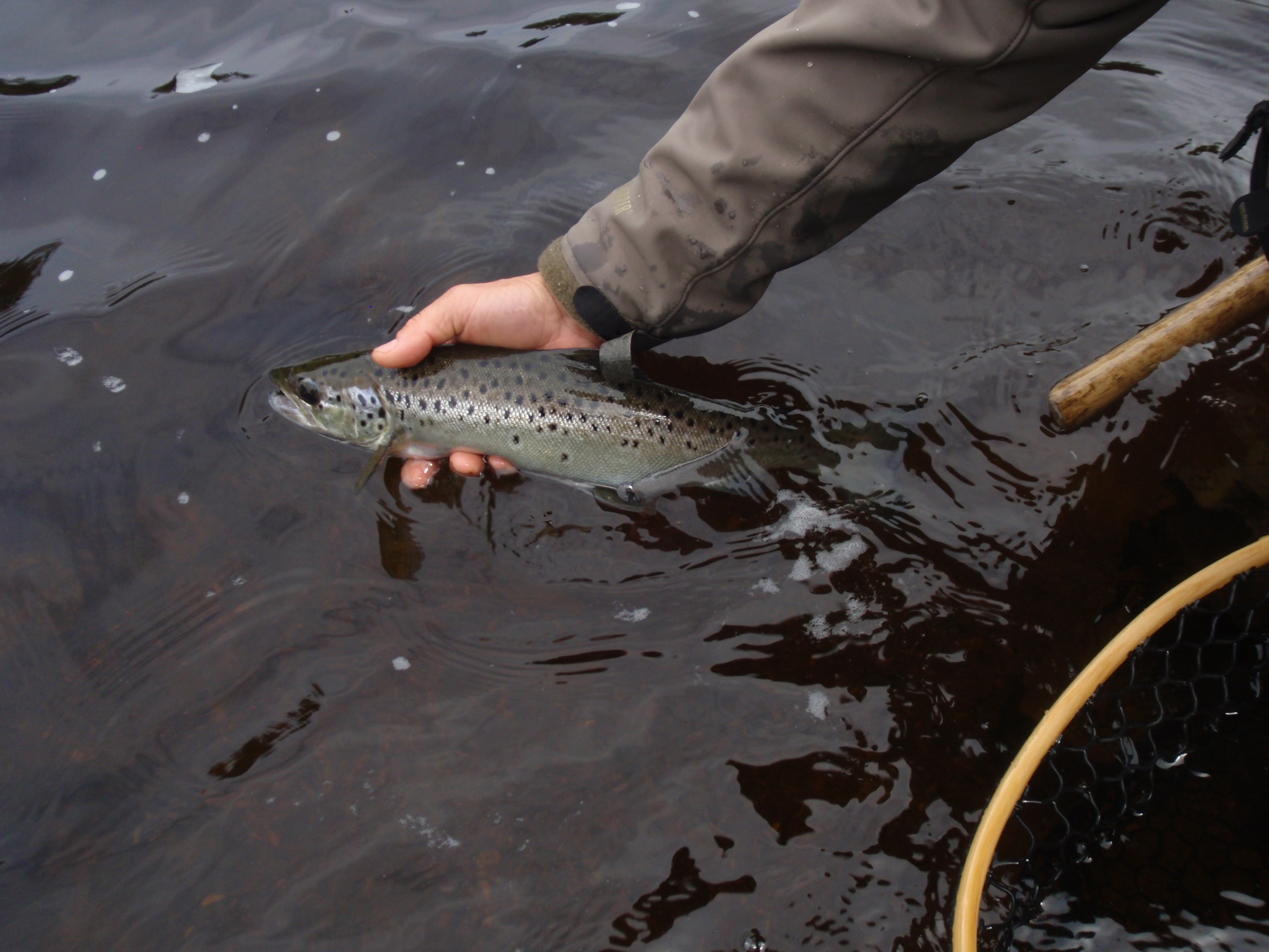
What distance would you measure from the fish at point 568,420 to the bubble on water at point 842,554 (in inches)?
14.4

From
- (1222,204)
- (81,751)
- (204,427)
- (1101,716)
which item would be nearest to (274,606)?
(81,751)

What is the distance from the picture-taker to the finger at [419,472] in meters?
3.69

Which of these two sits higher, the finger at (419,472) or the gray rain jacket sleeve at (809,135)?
the gray rain jacket sleeve at (809,135)

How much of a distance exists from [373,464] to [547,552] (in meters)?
0.87

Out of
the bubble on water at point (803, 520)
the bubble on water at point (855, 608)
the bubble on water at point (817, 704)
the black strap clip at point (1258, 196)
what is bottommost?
the bubble on water at point (817, 704)

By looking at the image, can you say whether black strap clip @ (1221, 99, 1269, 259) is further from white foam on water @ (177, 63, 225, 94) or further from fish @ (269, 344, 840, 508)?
white foam on water @ (177, 63, 225, 94)

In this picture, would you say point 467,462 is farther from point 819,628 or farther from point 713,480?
point 819,628

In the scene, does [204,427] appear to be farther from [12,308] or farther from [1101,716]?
[1101,716]

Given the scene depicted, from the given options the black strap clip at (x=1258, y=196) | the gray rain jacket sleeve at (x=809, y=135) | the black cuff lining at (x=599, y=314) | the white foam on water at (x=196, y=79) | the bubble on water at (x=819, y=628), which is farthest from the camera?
the white foam on water at (x=196, y=79)

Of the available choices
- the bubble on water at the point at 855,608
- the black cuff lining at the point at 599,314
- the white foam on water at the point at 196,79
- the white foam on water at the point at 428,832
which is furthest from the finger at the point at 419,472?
the white foam on water at the point at 196,79

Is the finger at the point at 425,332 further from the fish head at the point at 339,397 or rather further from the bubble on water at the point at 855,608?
the bubble on water at the point at 855,608

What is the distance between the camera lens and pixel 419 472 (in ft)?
12.2

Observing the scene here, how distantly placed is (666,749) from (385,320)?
2.56 meters

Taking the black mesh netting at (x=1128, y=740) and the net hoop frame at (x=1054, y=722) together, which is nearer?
the net hoop frame at (x=1054, y=722)
